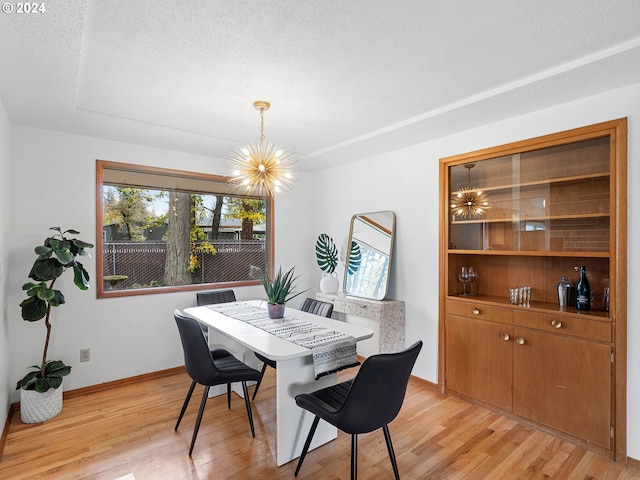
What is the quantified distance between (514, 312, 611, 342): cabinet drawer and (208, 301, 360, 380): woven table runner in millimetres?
1400

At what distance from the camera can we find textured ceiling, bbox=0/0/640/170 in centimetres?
162

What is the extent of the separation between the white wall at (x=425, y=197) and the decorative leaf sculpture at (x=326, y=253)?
0.12 meters

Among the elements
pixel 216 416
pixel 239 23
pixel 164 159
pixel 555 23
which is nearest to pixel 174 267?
pixel 164 159

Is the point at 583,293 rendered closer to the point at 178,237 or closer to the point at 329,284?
the point at 329,284

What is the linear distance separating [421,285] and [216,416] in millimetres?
2213

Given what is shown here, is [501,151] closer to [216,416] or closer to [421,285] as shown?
[421,285]

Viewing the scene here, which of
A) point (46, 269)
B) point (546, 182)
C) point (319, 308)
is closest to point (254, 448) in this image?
point (319, 308)

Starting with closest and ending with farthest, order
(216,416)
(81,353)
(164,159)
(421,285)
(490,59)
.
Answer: (490,59), (216,416), (81,353), (421,285), (164,159)

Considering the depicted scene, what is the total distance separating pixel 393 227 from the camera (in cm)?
380

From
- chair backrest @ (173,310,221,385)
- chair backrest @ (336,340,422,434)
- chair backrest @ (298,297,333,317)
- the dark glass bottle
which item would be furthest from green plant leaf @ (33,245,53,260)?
the dark glass bottle

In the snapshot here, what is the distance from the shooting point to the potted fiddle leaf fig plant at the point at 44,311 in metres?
2.71

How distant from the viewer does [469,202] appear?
10.5 ft

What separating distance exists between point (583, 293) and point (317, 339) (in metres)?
1.97

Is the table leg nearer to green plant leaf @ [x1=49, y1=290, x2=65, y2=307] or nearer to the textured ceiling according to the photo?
the textured ceiling
